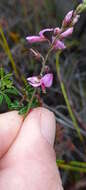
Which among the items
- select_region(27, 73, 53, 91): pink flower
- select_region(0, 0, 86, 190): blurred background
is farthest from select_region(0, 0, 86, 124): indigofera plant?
select_region(0, 0, 86, 190): blurred background

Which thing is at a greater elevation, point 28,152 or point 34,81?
point 34,81

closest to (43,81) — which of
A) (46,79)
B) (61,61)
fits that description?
(46,79)

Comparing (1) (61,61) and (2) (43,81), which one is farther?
(1) (61,61)

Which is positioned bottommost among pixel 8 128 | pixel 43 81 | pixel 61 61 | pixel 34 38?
pixel 61 61

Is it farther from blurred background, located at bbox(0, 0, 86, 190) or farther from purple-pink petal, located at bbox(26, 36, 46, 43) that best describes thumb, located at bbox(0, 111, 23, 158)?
blurred background, located at bbox(0, 0, 86, 190)

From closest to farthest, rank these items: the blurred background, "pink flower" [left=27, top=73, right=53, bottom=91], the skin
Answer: the skin < "pink flower" [left=27, top=73, right=53, bottom=91] < the blurred background

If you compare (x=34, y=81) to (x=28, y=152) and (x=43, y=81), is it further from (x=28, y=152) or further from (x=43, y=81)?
(x=28, y=152)

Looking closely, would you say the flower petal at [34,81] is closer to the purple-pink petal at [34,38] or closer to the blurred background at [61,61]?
the purple-pink petal at [34,38]
